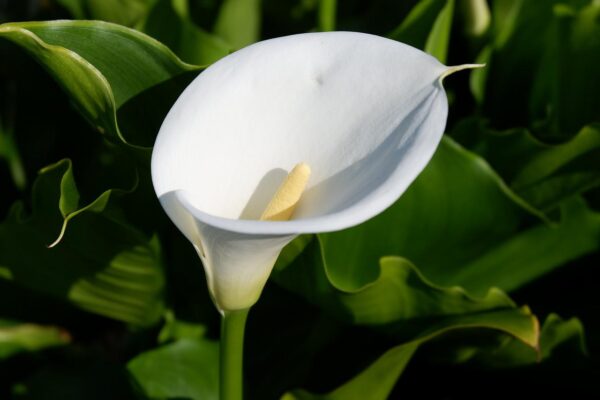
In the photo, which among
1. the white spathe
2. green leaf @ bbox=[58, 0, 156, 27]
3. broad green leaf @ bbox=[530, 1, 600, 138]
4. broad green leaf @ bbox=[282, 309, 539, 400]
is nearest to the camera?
the white spathe

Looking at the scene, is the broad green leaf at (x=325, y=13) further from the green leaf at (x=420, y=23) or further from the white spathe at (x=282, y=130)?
the white spathe at (x=282, y=130)

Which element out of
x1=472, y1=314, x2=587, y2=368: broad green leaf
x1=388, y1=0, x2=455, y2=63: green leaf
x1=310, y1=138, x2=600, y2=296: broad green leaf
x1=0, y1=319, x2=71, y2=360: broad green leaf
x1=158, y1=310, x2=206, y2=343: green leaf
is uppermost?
x1=388, y1=0, x2=455, y2=63: green leaf

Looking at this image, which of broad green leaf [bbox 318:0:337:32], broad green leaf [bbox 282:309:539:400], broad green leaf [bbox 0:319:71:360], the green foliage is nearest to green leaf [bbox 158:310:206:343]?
the green foliage

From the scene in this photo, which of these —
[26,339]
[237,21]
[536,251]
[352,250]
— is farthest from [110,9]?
[536,251]

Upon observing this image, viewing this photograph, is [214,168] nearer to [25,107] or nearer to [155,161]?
[155,161]

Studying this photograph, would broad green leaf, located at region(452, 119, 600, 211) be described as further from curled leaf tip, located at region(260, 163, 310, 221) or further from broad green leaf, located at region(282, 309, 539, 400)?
curled leaf tip, located at region(260, 163, 310, 221)

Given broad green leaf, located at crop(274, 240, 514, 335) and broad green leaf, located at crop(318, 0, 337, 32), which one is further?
broad green leaf, located at crop(318, 0, 337, 32)

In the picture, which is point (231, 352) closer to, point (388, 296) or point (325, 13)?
point (388, 296)

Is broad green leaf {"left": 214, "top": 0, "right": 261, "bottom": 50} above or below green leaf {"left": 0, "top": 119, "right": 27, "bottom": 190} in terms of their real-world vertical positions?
above
